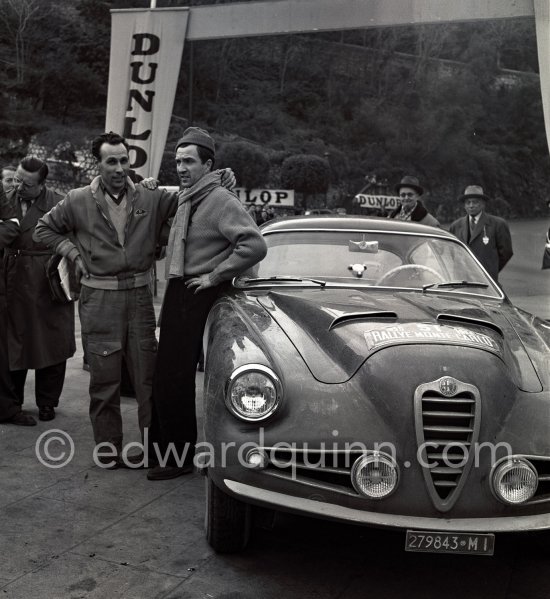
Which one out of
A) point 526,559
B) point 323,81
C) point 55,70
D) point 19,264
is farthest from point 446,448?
point 323,81

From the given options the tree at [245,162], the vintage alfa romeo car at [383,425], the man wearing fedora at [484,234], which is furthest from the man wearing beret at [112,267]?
the tree at [245,162]

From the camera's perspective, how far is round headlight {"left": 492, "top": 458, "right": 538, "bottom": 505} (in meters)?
2.97

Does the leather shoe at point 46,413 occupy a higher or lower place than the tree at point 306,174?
lower

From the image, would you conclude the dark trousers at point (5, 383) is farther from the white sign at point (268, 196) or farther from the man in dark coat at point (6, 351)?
the white sign at point (268, 196)

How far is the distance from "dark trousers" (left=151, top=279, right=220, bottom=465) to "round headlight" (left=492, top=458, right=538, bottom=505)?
6.24 ft

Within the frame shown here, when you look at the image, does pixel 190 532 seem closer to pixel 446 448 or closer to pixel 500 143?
pixel 446 448

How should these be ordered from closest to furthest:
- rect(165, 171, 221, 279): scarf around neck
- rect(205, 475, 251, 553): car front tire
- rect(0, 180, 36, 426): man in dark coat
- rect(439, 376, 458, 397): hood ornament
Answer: rect(439, 376, 458, 397): hood ornament < rect(205, 475, 251, 553): car front tire < rect(165, 171, 221, 279): scarf around neck < rect(0, 180, 36, 426): man in dark coat

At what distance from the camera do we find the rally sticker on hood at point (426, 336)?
3.26 m

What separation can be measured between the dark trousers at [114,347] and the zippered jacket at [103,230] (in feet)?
0.53

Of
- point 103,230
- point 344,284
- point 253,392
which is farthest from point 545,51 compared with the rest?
point 253,392

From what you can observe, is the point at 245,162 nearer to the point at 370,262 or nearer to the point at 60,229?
the point at 60,229

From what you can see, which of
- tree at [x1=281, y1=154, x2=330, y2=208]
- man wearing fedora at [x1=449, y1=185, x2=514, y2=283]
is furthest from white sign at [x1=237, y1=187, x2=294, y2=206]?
tree at [x1=281, y1=154, x2=330, y2=208]

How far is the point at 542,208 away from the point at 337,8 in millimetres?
29296

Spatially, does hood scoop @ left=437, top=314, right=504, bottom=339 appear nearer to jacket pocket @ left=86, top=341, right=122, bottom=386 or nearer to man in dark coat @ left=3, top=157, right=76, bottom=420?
jacket pocket @ left=86, top=341, right=122, bottom=386
